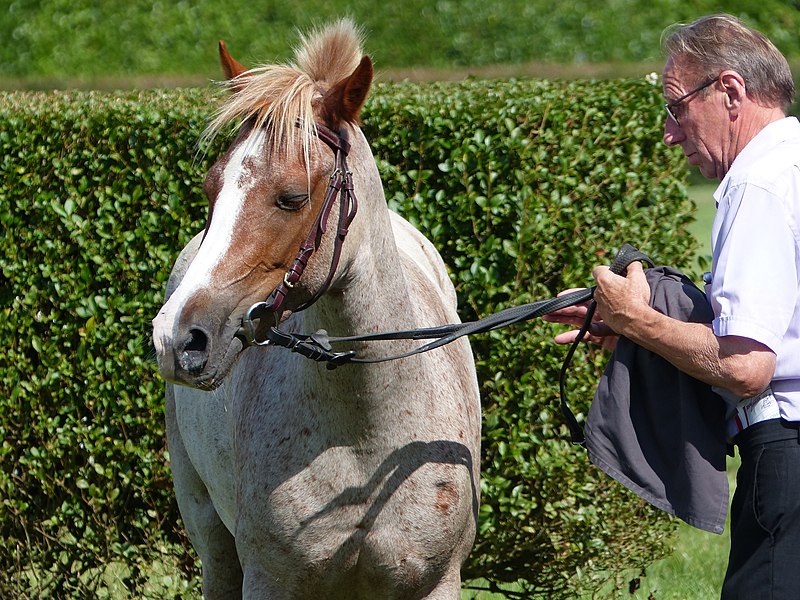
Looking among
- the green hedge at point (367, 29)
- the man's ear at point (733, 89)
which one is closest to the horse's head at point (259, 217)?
the man's ear at point (733, 89)

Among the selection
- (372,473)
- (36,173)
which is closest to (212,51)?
(36,173)

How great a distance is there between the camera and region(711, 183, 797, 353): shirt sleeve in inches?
92.7

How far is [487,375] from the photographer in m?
4.74

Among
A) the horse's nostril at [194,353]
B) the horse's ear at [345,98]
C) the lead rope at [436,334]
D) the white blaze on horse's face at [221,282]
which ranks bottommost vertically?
the lead rope at [436,334]

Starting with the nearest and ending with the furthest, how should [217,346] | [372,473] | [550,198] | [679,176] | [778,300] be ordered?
[778,300] < [217,346] < [372,473] < [550,198] < [679,176]

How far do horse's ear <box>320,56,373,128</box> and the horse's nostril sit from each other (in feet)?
2.31

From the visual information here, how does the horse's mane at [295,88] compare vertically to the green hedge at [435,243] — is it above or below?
above

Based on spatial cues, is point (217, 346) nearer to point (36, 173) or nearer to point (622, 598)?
point (36, 173)

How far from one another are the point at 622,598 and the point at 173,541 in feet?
7.39

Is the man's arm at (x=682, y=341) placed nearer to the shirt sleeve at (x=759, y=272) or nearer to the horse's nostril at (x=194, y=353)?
the shirt sleeve at (x=759, y=272)

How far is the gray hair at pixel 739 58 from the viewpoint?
2557mm

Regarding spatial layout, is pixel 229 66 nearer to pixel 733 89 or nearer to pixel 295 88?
pixel 295 88

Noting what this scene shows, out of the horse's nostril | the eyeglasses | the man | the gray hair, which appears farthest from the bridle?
the gray hair

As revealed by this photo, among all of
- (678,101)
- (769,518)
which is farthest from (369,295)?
(769,518)
